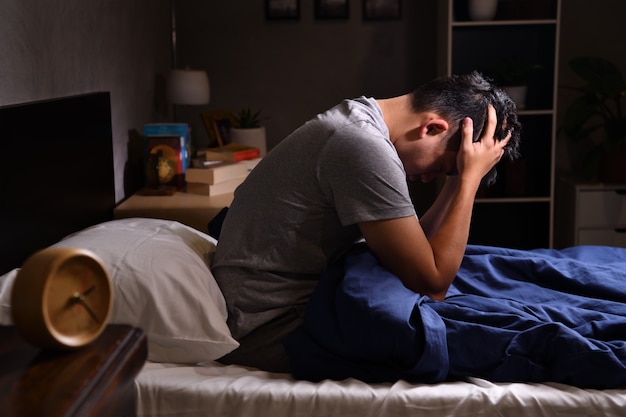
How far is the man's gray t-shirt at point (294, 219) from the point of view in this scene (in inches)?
60.7

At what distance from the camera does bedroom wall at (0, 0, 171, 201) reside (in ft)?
6.37

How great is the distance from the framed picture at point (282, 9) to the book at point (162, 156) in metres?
1.41

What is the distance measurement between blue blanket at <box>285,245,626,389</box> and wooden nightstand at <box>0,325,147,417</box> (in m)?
0.63

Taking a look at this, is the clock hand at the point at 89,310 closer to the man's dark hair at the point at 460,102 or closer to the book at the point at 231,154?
the man's dark hair at the point at 460,102

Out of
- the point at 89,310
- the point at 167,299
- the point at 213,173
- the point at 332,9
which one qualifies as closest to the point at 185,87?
the point at 213,173

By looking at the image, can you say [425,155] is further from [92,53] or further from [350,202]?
[92,53]

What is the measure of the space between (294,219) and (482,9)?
255 cm

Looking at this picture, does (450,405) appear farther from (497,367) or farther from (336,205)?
(336,205)

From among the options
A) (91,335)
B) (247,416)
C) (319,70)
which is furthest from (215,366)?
(319,70)

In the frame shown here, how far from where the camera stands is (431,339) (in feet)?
4.89

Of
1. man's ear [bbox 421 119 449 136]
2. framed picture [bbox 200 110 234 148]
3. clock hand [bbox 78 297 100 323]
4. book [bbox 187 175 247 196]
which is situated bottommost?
book [bbox 187 175 247 196]

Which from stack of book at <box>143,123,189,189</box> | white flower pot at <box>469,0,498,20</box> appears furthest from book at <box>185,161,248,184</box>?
white flower pot at <box>469,0,498,20</box>

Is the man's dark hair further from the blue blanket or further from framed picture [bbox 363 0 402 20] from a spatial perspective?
framed picture [bbox 363 0 402 20]

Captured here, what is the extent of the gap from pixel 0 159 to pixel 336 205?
28.4 inches
